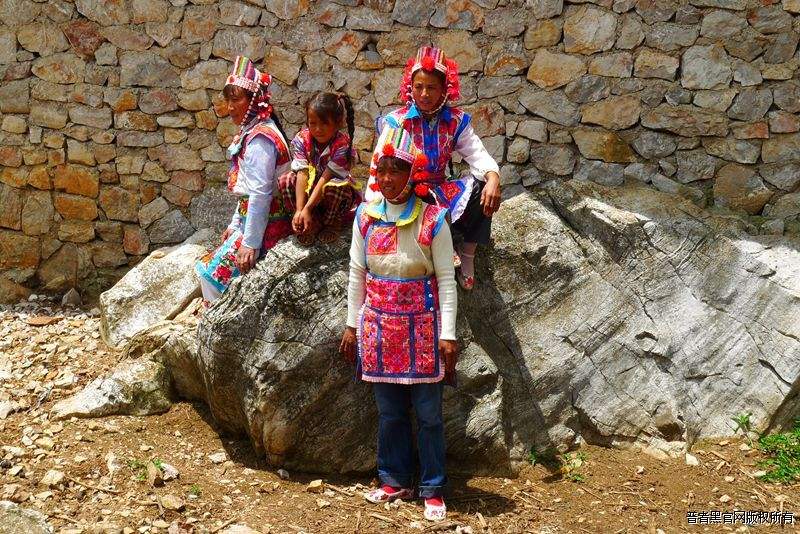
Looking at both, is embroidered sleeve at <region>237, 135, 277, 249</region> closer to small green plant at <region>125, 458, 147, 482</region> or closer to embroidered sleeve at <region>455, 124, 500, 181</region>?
embroidered sleeve at <region>455, 124, 500, 181</region>

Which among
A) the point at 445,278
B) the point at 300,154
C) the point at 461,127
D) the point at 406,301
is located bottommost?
the point at 406,301

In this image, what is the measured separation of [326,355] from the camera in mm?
4012

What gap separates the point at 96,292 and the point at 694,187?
4.42 m

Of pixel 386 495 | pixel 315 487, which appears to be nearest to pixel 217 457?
pixel 315 487

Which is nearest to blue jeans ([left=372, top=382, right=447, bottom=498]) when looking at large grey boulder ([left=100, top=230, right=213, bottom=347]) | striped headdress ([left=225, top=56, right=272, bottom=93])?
striped headdress ([left=225, top=56, right=272, bottom=93])

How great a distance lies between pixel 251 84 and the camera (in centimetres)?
415

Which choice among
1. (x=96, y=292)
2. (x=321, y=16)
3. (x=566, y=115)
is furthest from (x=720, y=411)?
(x=96, y=292)

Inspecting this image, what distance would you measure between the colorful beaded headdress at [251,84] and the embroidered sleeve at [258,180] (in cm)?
17

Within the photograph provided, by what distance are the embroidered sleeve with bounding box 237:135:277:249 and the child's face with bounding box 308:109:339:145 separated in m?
0.27

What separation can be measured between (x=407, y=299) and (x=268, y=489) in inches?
46.7

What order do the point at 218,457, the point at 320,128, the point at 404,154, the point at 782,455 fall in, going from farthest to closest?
the point at 782,455
the point at 218,457
the point at 320,128
the point at 404,154

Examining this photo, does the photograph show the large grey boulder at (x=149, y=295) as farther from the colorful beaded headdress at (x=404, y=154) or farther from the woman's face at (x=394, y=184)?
the woman's face at (x=394, y=184)

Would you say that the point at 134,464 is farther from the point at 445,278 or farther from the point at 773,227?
the point at 773,227

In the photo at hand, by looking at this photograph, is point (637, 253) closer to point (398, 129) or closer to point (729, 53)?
point (729, 53)
